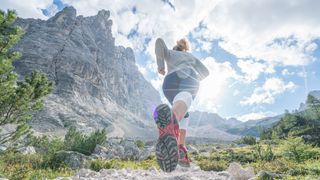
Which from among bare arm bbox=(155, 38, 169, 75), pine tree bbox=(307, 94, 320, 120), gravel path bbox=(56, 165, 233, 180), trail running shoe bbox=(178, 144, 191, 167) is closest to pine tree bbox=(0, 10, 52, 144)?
gravel path bbox=(56, 165, 233, 180)

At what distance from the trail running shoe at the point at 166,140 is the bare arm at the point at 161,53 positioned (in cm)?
113

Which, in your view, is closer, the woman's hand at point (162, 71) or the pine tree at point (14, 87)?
the woman's hand at point (162, 71)

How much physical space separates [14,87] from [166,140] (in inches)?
281

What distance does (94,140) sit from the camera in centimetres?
2630

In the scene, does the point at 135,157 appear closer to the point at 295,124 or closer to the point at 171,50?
the point at 171,50

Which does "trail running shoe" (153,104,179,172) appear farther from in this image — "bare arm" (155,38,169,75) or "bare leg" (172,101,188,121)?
"bare arm" (155,38,169,75)

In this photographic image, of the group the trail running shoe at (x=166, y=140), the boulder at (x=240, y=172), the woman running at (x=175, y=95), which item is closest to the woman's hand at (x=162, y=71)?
the woman running at (x=175, y=95)

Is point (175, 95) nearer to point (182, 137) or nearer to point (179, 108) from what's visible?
point (179, 108)

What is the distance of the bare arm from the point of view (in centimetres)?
661

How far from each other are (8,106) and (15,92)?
0.59m

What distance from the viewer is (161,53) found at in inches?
264

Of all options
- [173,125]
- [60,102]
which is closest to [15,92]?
[173,125]

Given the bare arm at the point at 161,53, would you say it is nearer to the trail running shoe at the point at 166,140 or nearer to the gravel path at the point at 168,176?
the trail running shoe at the point at 166,140

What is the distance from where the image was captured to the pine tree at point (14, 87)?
959cm
